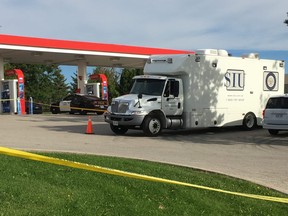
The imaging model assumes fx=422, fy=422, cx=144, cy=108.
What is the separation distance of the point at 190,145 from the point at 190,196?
761 cm

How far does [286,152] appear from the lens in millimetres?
11914

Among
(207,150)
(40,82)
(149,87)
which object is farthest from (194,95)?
(40,82)

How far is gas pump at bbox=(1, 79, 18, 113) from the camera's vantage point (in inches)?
1211

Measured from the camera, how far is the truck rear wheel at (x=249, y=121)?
62.8ft

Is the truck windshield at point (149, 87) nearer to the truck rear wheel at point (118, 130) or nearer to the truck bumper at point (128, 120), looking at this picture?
the truck bumper at point (128, 120)

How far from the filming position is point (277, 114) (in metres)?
16.2

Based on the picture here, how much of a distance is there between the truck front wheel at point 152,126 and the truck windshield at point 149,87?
1.03 m

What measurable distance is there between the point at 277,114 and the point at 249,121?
3190 mm

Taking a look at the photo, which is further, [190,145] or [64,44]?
[64,44]

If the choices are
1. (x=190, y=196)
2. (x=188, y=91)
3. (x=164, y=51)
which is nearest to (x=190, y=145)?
(x=188, y=91)

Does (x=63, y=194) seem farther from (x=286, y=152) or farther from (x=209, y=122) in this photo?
(x=209, y=122)

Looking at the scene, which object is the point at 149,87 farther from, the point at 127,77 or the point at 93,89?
the point at 127,77

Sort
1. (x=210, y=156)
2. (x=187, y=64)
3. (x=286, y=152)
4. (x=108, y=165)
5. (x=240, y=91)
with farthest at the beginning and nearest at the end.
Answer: (x=240, y=91), (x=187, y=64), (x=286, y=152), (x=210, y=156), (x=108, y=165)

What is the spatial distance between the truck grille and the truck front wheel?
0.91 meters
